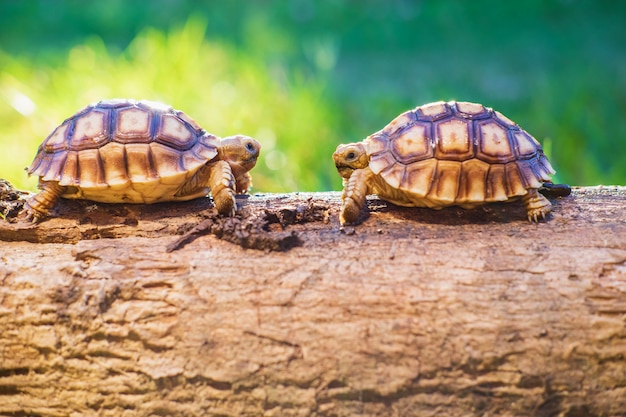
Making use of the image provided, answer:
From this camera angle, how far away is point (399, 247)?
3121mm

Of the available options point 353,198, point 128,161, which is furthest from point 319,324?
point 128,161

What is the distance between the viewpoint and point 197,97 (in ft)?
21.6

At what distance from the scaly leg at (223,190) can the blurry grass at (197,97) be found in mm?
1652

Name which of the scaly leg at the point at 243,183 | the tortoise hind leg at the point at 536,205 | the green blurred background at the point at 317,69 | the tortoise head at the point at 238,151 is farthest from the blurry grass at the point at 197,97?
the tortoise hind leg at the point at 536,205

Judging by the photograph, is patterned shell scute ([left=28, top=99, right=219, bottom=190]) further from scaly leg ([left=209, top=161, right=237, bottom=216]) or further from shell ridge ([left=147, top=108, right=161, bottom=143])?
scaly leg ([left=209, top=161, right=237, bottom=216])

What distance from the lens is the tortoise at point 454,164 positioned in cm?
334

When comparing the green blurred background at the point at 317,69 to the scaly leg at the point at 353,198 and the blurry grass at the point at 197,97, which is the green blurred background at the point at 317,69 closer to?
the blurry grass at the point at 197,97

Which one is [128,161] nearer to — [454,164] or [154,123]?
[154,123]

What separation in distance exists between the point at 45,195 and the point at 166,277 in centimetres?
127

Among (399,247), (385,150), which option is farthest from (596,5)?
(399,247)

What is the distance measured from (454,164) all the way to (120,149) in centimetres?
210

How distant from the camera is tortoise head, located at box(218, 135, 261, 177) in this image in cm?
378

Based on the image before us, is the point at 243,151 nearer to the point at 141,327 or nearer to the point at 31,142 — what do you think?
the point at 141,327

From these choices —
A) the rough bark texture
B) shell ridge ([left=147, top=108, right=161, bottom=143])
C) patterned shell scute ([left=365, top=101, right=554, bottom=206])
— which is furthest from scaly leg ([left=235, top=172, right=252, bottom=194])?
patterned shell scute ([left=365, top=101, right=554, bottom=206])
